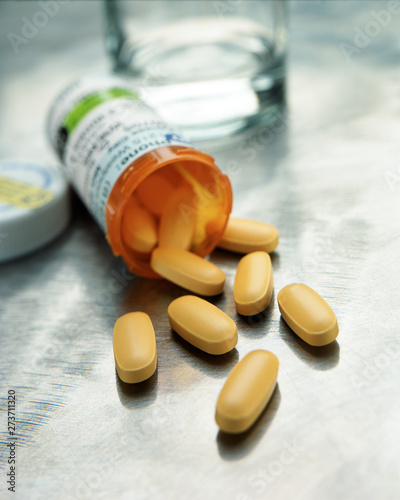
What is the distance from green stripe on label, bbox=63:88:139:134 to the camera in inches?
32.2

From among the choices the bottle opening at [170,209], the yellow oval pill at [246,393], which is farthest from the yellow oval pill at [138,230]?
the yellow oval pill at [246,393]

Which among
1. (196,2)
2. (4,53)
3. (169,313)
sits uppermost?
(196,2)

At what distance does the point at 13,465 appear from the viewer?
0.52 m

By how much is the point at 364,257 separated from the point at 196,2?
548 millimetres

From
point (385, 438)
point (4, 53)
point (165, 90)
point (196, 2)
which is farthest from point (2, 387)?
point (4, 53)

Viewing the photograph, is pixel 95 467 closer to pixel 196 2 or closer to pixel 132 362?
pixel 132 362

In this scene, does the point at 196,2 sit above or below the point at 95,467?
above

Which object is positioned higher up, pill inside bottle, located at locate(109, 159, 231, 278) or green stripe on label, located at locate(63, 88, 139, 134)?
green stripe on label, located at locate(63, 88, 139, 134)

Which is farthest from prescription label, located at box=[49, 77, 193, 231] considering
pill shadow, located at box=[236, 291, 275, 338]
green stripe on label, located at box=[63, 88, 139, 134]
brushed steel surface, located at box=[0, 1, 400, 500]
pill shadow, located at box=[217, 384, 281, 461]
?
pill shadow, located at box=[217, 384, 281, 461]

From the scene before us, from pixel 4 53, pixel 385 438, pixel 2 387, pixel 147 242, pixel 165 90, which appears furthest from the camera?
pixel 4 53

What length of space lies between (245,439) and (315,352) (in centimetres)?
12

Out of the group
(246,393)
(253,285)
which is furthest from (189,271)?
(246,393)

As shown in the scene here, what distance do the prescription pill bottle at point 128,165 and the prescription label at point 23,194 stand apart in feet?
0.17

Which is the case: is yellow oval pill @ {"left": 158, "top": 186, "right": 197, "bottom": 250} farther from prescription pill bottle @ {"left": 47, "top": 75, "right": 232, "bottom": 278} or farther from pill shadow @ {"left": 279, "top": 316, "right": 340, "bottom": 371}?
pill shadow @ {"left": 279, "top": 316, "right": 340, "bottom": 371}
